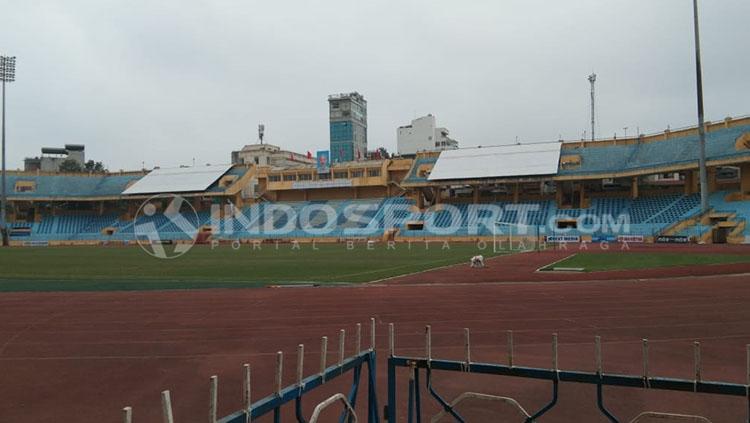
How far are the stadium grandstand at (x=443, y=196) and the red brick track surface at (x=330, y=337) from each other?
3118cm

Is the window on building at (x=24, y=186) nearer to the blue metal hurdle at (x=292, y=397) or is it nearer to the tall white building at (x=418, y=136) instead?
the tall white building at (x=418, y=136)

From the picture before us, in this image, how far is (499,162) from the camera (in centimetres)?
5544

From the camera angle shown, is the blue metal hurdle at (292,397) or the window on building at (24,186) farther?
the window on building at (24,186)

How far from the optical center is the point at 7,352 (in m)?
8.86

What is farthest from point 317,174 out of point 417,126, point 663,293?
point 663,293

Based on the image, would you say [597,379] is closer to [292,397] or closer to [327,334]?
[292,397]

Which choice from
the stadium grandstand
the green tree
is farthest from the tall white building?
the green tree

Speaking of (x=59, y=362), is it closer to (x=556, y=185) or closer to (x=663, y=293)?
(x=663, y=293)

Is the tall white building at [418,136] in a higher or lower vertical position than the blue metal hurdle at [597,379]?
higher

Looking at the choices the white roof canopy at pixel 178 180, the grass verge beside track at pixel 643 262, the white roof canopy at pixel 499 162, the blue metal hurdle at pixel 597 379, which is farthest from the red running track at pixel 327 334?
the white roof canopy at pixel 178 180

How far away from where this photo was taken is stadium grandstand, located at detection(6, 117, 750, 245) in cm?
4316

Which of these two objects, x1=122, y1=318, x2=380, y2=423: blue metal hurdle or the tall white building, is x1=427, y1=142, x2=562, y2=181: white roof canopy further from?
x1=122, y1=318, x2=380, y2=423: blue metal hurdle

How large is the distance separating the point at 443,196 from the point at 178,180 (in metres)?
35.2

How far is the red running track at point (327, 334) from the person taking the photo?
6266 mm
